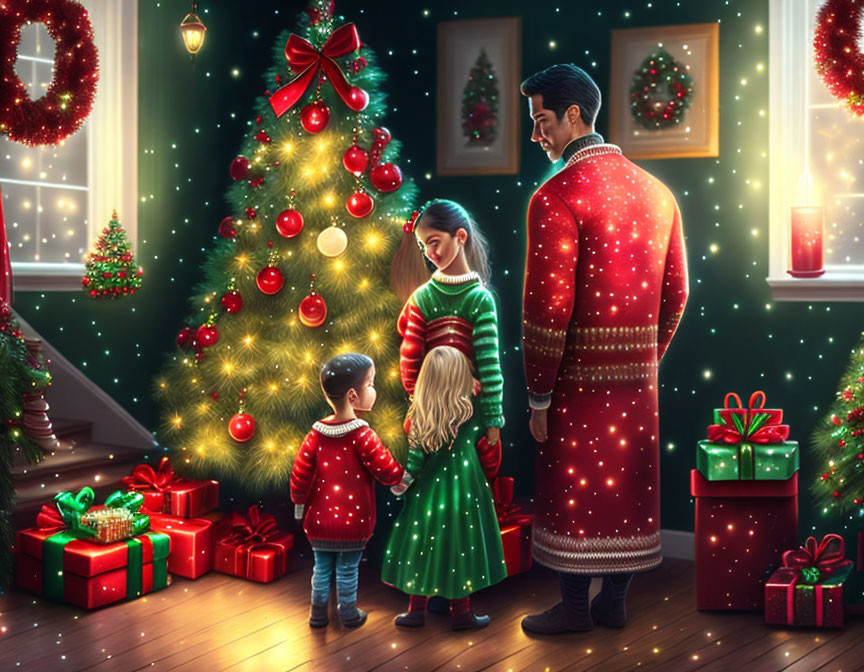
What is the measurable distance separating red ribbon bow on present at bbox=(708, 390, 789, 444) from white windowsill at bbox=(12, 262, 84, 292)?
114 inches

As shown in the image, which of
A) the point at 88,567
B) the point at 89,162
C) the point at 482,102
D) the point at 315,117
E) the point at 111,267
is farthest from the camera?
the point at 89,162

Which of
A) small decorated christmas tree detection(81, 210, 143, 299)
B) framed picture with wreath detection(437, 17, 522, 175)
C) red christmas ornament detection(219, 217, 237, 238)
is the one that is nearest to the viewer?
red christmas ornament detection(219, 217, 237, 238)

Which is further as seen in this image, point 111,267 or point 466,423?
point 111,267

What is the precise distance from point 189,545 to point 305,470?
2.62 ft

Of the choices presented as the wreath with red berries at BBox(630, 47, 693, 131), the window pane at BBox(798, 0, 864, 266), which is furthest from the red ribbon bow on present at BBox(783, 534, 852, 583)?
the wreath with red berries at BBox(630, 47, 693, 131)

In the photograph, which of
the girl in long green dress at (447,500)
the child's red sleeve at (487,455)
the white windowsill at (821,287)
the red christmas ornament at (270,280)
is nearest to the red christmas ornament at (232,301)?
the red christmas ornament at (270,280)

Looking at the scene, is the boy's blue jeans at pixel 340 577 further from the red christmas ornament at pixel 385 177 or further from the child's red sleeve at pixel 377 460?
the red christmas ornament at pixel 385 177

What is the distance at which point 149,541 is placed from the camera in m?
3.90

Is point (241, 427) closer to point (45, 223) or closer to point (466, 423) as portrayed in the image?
point (466, 423)

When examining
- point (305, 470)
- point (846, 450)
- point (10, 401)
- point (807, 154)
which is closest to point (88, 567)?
point (10, 401)

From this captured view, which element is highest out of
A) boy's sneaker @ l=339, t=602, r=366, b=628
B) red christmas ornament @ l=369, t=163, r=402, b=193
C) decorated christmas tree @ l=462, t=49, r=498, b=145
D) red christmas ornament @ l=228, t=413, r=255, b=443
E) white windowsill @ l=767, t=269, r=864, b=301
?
decorated christmas tree @ l=462, t=49, r=498, b=145

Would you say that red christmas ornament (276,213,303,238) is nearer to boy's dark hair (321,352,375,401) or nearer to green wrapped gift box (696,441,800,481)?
boy's dark hair (321,352,375,401)

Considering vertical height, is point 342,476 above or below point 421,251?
below

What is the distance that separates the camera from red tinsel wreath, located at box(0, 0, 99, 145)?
12.7 ft
